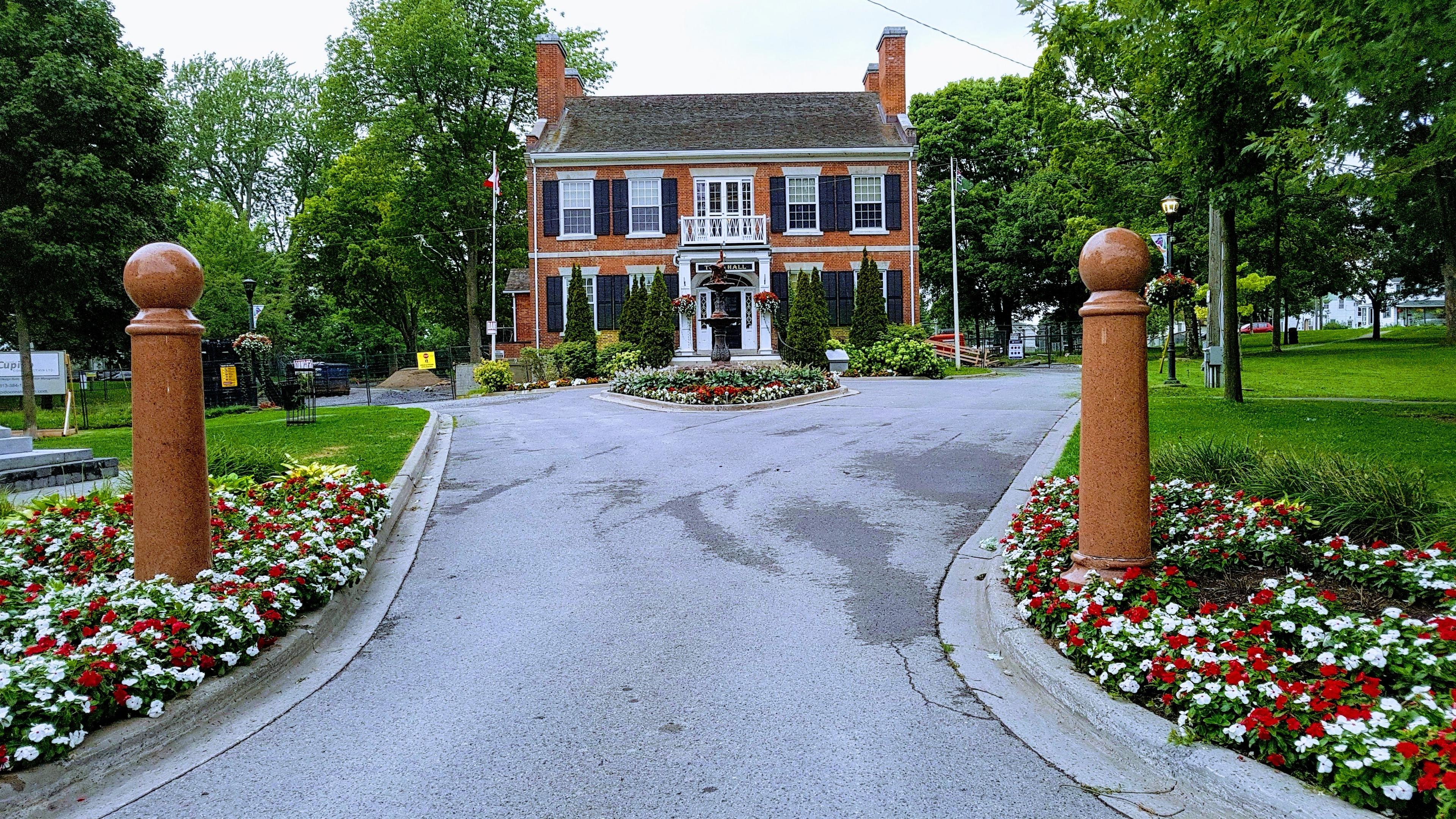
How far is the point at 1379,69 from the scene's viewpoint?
7363 mm

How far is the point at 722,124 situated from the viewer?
118 feet

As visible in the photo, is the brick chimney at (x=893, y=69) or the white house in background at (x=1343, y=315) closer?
the brick chimney at (x=893, y=69)

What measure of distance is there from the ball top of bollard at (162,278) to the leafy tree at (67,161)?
61.8 feet

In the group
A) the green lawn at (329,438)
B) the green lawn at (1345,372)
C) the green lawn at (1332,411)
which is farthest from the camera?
the green lawn at (1345,372)

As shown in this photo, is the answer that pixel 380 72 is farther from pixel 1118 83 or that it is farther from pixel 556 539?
pixel 556 539

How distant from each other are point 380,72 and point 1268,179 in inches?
1428

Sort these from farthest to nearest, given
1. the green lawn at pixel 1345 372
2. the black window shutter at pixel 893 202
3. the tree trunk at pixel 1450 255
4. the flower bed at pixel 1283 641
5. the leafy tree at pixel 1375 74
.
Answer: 1. the tree trunk at pixel 1450 255
2. the black window shutter at pixel 893 202
3. the green lawn at pixel 1345 372
4. the leafy tree at pixel 1375 74
5. the flower bed at pixel 1283 641

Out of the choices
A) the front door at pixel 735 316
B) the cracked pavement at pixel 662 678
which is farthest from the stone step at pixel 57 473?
the front door at pixel 735 316

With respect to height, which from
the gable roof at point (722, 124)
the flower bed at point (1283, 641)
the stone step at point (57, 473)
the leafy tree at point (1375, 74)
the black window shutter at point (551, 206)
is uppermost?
the gable roof at point (722, 124)

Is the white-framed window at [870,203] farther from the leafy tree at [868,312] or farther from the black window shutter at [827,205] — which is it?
the leafy tree at [868,312]

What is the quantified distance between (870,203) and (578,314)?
37.4 feet

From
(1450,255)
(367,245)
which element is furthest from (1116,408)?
(367,245)

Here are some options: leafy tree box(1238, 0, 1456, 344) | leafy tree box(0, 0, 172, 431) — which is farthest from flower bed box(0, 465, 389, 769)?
leafy tree box(0, 0, 172, 431)

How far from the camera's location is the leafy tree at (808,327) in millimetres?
29453
